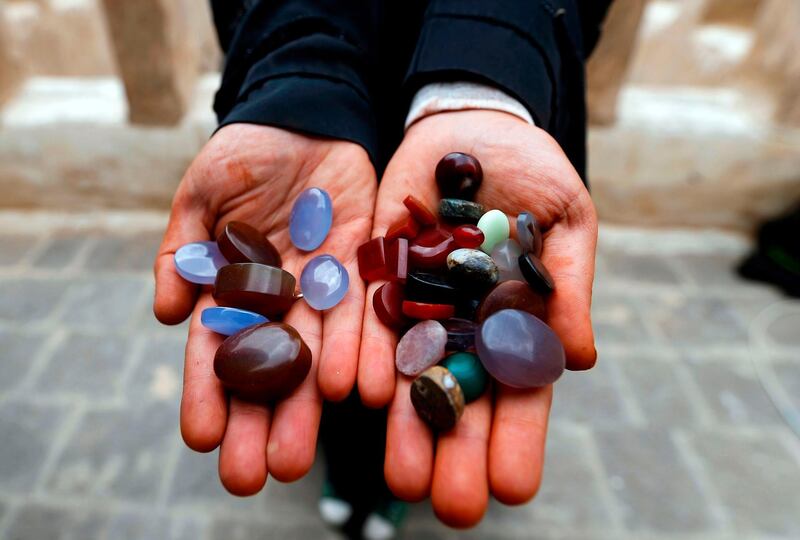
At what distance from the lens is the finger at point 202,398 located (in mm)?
815

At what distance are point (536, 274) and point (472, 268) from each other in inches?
3.9

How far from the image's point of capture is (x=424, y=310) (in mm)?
899

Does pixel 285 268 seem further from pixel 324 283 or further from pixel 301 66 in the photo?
pixel 301 66

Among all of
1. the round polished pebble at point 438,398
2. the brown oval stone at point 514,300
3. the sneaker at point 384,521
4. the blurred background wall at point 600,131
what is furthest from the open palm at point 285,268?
the blurred background wall at point 600,131

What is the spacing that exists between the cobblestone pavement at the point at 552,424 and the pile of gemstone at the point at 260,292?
2.44 feet

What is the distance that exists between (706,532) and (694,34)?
430 centimetres

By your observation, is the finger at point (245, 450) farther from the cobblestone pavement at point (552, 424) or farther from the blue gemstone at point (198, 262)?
the cobblestone pavement at point (552, 424)

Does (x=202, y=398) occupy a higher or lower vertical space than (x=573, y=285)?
lower

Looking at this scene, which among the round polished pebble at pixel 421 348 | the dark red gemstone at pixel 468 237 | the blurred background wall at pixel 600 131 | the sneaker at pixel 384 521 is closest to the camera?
the round polished pebble at pixel 421 348

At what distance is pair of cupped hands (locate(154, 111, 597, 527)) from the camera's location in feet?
2.60

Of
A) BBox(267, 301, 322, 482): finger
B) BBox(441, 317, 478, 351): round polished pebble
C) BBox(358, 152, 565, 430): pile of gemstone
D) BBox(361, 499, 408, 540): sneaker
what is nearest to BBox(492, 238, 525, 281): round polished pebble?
BBox(358, 152, 565, 430): pile of gemstone

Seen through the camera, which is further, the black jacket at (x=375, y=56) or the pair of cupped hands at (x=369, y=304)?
the black jacket at (x=375, y=56)

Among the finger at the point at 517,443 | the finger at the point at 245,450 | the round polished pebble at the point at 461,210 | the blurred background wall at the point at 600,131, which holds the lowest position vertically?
the blurred background wall at the point at 600,131

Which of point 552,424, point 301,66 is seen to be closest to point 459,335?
point 301,66
